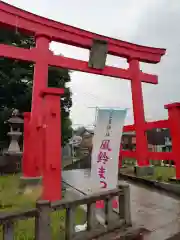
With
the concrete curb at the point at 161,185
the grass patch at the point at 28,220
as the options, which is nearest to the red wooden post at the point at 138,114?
the concrete curb at the point at 161,185

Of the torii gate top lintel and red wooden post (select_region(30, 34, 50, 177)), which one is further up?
the torii gate top lintel

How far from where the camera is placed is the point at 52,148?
225 inches

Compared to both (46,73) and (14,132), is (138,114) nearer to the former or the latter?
(46,73)

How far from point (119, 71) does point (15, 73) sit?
868 centimetres

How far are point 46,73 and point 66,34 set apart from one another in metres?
1.94

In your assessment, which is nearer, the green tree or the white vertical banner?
the white vertical banner

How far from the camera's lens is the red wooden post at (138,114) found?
9953 millimetres

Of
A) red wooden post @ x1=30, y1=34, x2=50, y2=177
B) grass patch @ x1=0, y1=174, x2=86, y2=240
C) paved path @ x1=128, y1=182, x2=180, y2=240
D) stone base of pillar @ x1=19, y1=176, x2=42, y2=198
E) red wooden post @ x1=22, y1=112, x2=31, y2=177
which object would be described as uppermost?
red wooden post @ x1=30, y1=34, x2=50, y2=177

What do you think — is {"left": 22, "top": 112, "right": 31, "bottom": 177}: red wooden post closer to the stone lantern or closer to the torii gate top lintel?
the torii gate top lintel

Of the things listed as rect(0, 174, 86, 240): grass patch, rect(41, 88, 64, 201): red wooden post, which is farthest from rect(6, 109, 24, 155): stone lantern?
rect(41, 88, 64, 201): red wooden post

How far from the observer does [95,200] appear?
395 cm

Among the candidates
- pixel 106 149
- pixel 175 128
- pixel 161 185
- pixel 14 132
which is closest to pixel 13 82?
pixel 14 132

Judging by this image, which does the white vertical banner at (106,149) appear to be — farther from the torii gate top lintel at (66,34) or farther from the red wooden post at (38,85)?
the torii gate top lintel at (66,34)

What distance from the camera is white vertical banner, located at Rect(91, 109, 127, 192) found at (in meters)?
4.07
